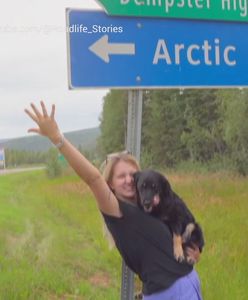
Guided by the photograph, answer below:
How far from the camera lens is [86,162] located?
1.63 meters

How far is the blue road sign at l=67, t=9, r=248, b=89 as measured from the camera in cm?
185

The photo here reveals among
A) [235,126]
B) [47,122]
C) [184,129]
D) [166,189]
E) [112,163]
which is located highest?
[47,122]

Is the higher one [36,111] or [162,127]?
[36,111]

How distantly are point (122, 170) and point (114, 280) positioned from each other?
261cm

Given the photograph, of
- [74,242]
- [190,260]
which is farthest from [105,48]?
[74,242]

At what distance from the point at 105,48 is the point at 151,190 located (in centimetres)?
60

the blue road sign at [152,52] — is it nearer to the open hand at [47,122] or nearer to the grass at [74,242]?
the open hand at [47,122]

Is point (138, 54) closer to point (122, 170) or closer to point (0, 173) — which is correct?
point (122, 170)

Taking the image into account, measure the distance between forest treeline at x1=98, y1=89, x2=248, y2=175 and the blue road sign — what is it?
163 cm

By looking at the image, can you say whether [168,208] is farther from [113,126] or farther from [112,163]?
[113,126]

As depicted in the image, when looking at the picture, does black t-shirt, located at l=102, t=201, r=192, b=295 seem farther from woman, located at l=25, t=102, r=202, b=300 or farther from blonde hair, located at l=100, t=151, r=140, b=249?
blonde hair, located at l=100, t=151, r=140, b=249

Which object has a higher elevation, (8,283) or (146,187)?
(146,187)

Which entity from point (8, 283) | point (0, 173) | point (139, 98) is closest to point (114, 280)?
point (8, 283)

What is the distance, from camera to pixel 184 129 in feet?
22.4
